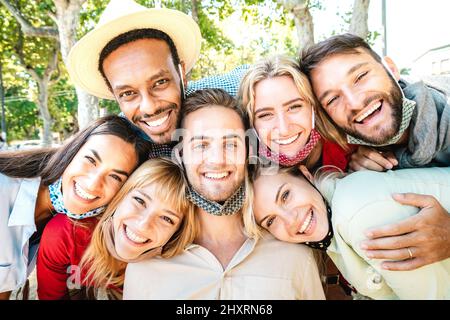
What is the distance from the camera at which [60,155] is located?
2.78m

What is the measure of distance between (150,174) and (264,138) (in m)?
0.89

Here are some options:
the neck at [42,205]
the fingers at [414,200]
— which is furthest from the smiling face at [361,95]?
the neck at [42,205]

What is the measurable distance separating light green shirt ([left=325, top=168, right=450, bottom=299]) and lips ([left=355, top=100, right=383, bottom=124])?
0.45m

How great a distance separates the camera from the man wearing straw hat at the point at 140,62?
277 centimetres

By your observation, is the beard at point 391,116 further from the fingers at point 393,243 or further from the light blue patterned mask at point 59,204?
the light blue patterned mask at point 59,204

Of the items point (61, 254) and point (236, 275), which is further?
point (61, 254)

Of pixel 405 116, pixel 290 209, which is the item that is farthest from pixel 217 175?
pixel 405 116

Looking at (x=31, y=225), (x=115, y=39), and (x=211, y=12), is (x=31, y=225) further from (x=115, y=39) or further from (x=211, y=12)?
(x=211, y=12)

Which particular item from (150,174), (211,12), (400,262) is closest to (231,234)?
(150,174)

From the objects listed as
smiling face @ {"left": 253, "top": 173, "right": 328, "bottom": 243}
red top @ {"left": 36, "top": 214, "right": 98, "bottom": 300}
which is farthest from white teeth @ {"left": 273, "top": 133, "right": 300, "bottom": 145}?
red top @ {"left": 36, "top": 214, "right": 98, "bottom": 300}

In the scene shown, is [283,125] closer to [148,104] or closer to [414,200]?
[414,200]

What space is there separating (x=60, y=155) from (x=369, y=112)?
2365 millimetres

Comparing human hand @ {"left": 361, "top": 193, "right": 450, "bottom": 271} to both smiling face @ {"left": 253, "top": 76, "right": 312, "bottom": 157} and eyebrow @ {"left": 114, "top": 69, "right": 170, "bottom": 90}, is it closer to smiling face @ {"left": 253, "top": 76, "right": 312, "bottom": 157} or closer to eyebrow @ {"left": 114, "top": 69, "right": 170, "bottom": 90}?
smiling face @ {"left": 253, "top": 76, "right": 312, "bottom": 157}

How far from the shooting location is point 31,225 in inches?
102
